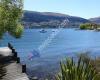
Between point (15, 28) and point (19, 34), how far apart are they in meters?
A: 3.79

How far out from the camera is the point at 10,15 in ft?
167

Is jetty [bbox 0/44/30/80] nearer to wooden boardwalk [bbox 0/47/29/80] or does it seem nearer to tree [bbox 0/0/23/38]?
wooden boardwalk [bbox 0/47/29/80]

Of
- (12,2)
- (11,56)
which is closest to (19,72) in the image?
(11,56)

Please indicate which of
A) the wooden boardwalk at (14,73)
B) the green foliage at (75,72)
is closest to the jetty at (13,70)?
the wooden boardwalk at (14,73)

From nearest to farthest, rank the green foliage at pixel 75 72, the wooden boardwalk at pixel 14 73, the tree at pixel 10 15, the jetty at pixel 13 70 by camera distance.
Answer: the green foliage at pixel 75 72
the wooden boardwalk at pixel 14 73
the jetty at pixel 13 70
the tree at pixel 10 15

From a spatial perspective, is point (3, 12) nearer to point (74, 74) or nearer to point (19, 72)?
point (19, 72)

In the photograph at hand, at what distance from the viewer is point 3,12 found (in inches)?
1973

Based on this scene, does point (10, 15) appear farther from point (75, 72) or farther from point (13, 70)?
point (75, 72)

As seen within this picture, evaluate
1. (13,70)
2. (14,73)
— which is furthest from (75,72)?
(13,70)

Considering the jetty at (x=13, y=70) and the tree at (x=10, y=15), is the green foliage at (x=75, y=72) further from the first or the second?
the tree at (x=10, y=15)

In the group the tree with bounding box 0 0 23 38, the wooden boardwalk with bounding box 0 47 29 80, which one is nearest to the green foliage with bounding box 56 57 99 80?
the wooden boardwalk with bounding box 0 47 29 80

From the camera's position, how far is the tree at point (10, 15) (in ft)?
164

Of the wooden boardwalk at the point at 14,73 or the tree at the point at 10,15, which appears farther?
the tree at the point at 10,15

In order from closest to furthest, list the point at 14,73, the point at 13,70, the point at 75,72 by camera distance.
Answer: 1. the point at 75,72
2. the point at 14,73
3. the point at 13,70
